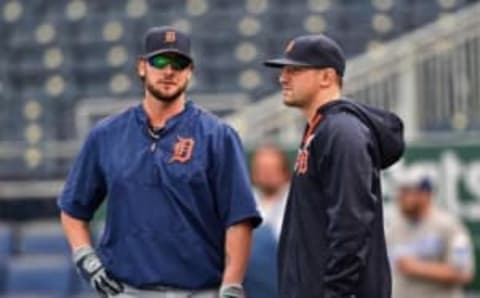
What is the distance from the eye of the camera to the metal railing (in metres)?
Answer: 12.6

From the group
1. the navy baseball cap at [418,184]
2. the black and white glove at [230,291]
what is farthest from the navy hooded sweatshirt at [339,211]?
the navy baseball cap at [418,184]

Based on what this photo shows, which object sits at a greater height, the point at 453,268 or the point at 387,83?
the point at 387,83

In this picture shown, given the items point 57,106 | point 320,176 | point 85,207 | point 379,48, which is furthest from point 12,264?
point 320,176

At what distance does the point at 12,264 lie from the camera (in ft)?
38.5

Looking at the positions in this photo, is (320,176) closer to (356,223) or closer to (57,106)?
(356,223)

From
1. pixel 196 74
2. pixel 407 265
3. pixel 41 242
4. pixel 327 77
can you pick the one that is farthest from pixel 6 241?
pixel 327 77

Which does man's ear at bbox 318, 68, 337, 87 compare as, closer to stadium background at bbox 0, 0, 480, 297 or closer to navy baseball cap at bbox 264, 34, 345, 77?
navy baseball cap at bbox 264, 34, 345, 77

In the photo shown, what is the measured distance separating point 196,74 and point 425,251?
6.01 m

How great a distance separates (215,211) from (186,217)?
12 cm

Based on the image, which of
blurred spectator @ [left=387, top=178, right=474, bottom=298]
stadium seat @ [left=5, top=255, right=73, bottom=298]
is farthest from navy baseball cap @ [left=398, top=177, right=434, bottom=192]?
stadium seat @ [left=5, top=255, right=73, bottom=298]

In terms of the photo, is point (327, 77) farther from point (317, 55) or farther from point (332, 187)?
point (332, 187)

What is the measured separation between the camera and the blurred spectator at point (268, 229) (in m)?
6.76

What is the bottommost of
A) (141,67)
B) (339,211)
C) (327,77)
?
(339,211)

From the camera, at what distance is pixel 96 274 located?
5227 mm
